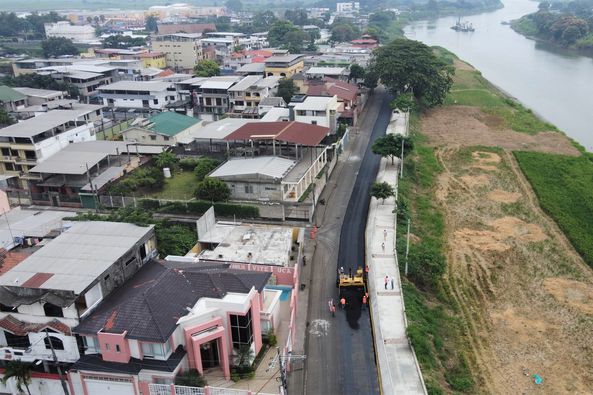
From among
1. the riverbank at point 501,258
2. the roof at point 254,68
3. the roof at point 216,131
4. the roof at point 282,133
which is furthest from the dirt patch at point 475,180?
the roof at point 254,68

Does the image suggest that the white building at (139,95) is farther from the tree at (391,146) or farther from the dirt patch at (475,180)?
the dirt patch at (475,180)

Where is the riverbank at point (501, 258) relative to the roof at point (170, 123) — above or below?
below

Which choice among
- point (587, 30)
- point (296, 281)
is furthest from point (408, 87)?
point (587, 30)

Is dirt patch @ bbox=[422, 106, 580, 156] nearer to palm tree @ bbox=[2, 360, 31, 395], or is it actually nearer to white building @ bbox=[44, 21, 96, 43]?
palm tree @ bbox=[2, 360, 31, 395]

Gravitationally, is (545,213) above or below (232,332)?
below

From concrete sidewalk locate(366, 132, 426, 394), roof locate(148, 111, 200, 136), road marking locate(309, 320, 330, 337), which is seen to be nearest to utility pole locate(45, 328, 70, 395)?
road marking locate(309, 320, 330, 337)

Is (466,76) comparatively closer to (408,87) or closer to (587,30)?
(408,87)

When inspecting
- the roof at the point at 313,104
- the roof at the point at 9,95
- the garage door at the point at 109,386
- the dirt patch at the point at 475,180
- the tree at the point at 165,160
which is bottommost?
the dirt patch at the point at 475,180
